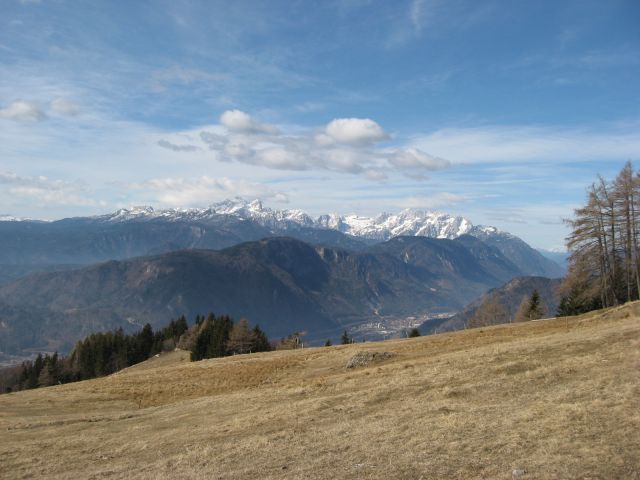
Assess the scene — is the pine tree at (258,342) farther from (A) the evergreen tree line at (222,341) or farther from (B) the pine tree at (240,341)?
(B) the pine tree at (240,341)

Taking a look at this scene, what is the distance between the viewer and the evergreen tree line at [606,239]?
175ft

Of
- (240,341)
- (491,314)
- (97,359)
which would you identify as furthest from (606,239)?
(97,359)

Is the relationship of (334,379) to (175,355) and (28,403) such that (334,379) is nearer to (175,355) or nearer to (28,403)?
(28,403)

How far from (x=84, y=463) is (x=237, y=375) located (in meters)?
27.0

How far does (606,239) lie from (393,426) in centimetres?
4696

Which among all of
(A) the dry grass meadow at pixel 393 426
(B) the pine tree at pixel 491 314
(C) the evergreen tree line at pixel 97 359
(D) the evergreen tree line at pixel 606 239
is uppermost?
(D) the evergreen tree line at pixel 606 239

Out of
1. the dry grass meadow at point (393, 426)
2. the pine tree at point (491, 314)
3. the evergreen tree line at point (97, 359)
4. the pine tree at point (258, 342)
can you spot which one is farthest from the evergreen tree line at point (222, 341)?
the pine tree at point (491, 314)

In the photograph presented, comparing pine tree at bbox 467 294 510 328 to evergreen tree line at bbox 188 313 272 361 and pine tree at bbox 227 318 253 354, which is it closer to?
evergreen tree line at bbox 188 313 272 361

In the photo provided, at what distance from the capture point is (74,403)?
45594 millimetres

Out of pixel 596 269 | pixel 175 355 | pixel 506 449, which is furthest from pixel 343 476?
pixel 175 355

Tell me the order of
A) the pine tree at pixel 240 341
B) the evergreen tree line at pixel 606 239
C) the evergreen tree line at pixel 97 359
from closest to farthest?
the evergreen tree line at pixel 606 239 → the pine tree at pixel 240 341 → the evergreen tree line at pixel 97 359

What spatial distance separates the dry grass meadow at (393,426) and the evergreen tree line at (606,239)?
15330 mm

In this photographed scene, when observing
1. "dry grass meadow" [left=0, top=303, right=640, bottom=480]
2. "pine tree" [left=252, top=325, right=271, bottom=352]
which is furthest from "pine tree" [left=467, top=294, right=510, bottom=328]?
"dry grass meadow" [left=0, top=303, right=640, bottom=480]

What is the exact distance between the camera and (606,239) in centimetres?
5731
